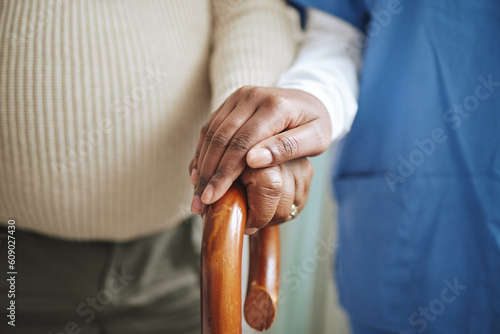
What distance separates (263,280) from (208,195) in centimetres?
9

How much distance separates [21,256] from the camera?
537 mm

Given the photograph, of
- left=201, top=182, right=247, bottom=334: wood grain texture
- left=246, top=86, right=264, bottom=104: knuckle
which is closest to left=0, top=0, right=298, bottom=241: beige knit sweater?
left=246, top=86, right=264, bottom=104: knuckle

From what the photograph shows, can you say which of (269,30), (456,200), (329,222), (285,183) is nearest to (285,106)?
(285,183)

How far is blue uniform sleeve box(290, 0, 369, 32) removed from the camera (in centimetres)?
53

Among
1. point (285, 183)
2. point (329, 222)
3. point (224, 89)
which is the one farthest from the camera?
point (329, 222)

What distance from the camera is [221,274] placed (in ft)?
0.80

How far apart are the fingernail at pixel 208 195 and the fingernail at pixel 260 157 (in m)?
0.04

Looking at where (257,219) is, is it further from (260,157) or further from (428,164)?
(428,164)

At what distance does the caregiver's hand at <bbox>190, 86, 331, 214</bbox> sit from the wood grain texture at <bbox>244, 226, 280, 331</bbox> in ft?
0.24

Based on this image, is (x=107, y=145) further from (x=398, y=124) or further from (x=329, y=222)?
(x=329, y=222)

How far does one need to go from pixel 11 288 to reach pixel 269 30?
54cm

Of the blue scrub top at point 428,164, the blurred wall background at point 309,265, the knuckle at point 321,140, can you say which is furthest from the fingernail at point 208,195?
the blurred wall background at point 309,265

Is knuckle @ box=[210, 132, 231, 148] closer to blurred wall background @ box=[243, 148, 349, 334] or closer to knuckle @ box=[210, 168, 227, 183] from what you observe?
knuckle @ box=[210, 168, 227, 183]

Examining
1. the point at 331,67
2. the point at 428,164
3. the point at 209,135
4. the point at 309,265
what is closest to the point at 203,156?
the point at 209,135
